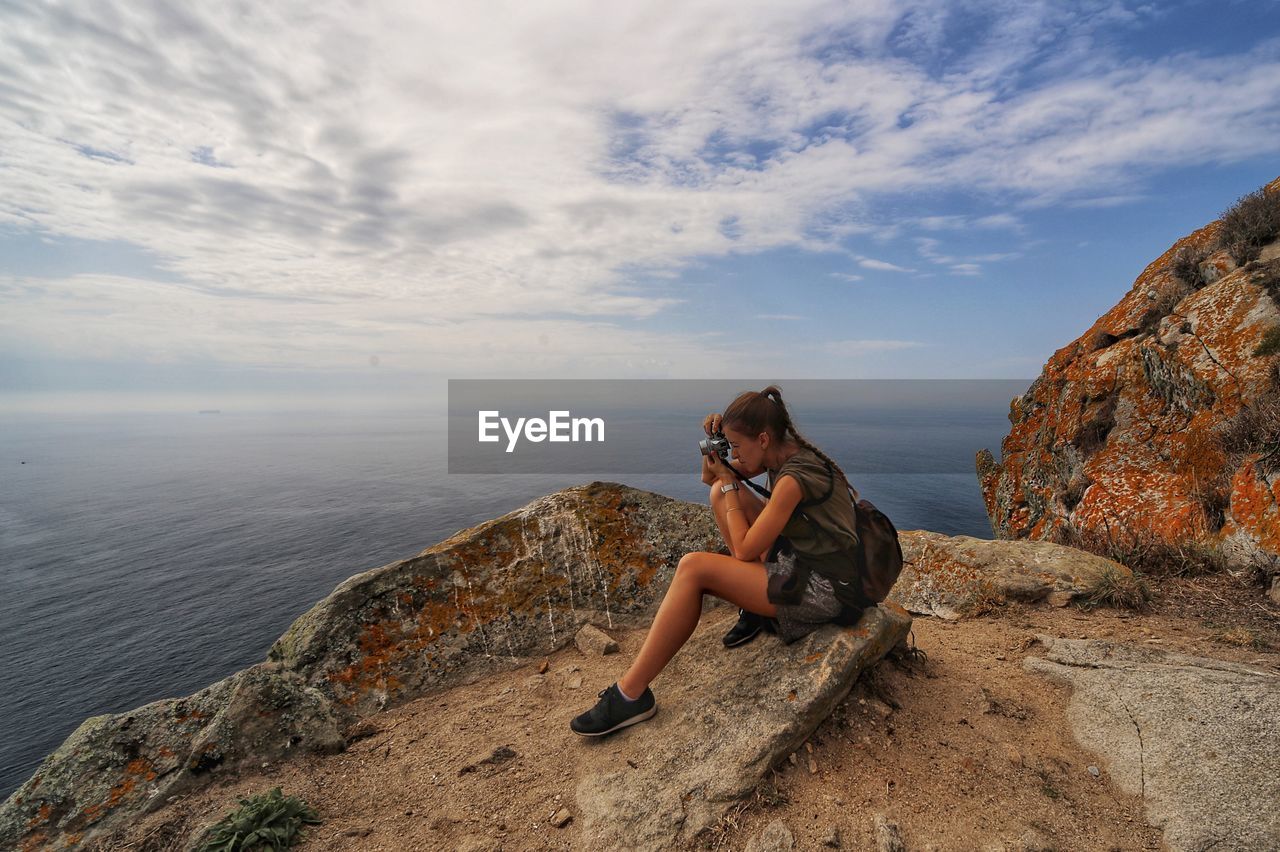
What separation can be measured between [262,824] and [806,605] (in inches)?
157

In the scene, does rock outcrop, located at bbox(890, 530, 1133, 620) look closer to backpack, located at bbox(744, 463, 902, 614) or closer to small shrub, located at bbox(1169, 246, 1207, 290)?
backpack, located at bbox(744, 463, 902, 614)

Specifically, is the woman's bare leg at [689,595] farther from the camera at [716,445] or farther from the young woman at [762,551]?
the camera at [716,445]

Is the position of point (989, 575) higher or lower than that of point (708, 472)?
lower

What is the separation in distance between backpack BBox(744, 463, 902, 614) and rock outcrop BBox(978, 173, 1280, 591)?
546 cm

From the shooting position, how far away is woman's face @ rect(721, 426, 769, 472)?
14.0 ft

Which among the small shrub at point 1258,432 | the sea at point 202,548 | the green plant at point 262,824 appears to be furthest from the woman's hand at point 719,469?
the sea at point 202,548

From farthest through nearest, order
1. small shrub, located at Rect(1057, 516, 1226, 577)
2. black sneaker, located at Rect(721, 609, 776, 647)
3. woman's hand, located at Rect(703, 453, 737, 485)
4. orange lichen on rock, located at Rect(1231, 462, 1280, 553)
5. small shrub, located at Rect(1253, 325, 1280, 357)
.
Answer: small shrub, located at Rect(1253, 325, 1280, 357) < small shrub, located at Rect(1057, 516, 1226, 577) < orange lichen on rock, located at Rect(1231, 462, 1280, 553) < black sneaker, located at Rect(721, 609, 776, 647) < woman's hand, located at Rect(703, 453, 737, 485)

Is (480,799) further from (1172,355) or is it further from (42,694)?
(42,694)

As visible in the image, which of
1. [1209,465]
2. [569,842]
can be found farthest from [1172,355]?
[569,842]

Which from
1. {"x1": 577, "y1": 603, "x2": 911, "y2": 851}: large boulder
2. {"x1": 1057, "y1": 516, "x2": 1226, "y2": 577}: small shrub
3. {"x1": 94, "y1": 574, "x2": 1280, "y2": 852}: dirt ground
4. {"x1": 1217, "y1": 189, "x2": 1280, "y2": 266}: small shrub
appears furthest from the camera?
→ {"x1": 1217, "y1": 189, "x2": 1280, "y2": 266}: small shrub

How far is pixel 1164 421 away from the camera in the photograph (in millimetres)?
9039

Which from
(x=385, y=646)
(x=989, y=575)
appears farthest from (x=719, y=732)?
(x=989, y=575)

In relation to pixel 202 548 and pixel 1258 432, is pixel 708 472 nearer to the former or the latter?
pixel 1258 432

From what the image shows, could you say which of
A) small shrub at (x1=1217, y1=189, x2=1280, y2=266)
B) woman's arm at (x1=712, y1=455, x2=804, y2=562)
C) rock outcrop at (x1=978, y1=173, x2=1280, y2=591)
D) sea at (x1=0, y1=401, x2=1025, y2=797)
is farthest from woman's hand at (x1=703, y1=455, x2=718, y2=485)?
sea at (x1=0, y1=401, x2=1025, y2=797)
